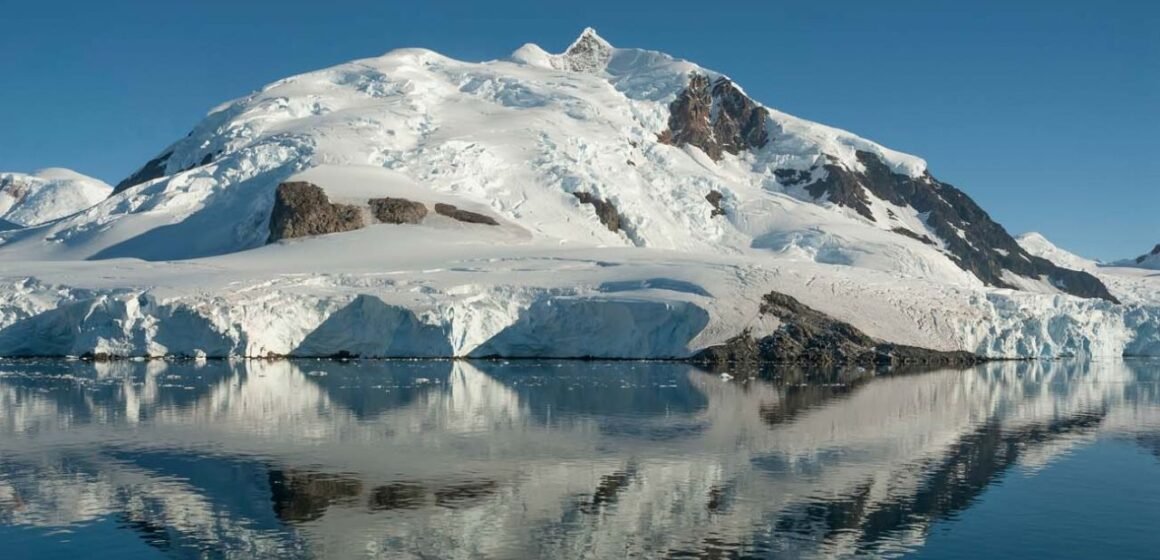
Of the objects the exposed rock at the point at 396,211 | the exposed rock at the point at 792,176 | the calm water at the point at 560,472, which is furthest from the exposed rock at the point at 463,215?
the exposed rock at the point at 792,176

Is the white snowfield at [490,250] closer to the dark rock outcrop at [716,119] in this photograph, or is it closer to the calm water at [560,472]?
the dark rock outcrop at [716,119]

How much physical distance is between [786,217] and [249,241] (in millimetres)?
58921

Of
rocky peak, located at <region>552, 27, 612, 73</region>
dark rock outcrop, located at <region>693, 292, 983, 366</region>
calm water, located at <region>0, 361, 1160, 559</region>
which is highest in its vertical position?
rocky peak, located at <region>552, 27, 612, 73</region>

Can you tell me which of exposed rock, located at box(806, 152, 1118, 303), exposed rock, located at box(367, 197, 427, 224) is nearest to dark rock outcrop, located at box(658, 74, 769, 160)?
exposed rock, located at box(806, 152, 1118, 303)

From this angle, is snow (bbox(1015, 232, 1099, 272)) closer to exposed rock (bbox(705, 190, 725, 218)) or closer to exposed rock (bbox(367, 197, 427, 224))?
exposed rock (bbox(705, 190, 725, 218))

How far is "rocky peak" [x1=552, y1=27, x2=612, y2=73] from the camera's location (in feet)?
535

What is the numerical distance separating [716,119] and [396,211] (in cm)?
6966

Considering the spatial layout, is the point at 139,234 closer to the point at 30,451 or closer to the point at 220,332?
the point at 220,332

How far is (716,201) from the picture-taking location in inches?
4953

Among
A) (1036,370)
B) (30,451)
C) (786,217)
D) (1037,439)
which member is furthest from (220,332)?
(786,217)

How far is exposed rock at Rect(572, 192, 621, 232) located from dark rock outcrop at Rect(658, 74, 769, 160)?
3415 cm

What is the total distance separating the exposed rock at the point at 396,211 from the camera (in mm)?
96562

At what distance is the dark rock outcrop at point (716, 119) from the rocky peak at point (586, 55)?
55.4ft

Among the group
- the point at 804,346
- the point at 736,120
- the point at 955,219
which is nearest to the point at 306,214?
the point at 804,346
